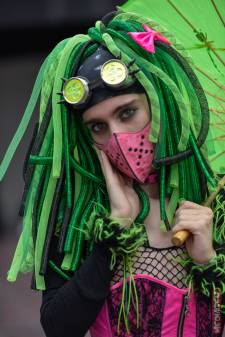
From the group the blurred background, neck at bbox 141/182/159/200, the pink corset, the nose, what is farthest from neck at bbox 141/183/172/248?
the blurred background

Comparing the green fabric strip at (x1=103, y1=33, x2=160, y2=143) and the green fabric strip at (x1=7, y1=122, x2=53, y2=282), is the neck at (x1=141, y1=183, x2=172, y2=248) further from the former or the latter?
the green fabric strip at (x1=7, y1=122, x2=53, y2=282)

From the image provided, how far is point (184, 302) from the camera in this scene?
2182 millimetres

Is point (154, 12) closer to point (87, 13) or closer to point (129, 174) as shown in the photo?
point (129, 174)

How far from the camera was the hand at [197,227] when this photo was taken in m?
2.10

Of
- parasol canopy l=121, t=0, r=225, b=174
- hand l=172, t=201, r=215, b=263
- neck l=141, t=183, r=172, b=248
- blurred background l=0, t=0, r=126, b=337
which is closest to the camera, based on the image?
hand l=172, t=201, r=215, b=263

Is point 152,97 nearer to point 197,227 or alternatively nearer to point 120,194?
point 120,194

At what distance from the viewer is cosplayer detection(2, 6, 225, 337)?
2.14m

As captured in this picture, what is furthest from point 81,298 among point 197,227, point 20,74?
point 20,74

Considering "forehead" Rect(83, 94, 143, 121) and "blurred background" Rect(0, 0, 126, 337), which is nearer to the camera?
"forehead" Rect(83, 94, 143, 121)

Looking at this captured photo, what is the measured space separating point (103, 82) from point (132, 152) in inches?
8.9

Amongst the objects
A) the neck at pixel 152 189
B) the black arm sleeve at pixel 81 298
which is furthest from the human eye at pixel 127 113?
the black arm sleeve at pixel 81 298

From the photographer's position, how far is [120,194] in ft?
7.14

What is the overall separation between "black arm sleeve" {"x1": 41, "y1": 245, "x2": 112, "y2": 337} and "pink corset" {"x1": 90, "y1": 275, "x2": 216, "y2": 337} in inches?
3.7

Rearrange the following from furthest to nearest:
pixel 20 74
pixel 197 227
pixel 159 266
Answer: pixel 20 74
pixel 159 266
pixel 197 227
